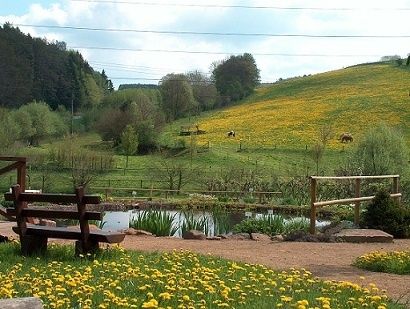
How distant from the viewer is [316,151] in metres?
39.7

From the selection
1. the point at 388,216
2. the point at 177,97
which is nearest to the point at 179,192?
the point at 388,216

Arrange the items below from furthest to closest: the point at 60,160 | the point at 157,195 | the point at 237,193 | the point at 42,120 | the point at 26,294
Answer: the point at 42,120 < the point at 60,160 < the point at 157,195 < the point at 237,193 < the point at 26,294

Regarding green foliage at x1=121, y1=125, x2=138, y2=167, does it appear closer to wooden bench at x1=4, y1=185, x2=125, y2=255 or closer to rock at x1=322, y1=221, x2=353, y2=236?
rock at x1=322, y1=221, x2=353, y2=236

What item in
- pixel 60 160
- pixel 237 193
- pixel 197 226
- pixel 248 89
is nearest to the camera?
pixel 197 226

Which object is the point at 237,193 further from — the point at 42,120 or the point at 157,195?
the point at 42,120

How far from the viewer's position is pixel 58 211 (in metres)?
10.0

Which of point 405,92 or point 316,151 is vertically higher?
point 405,92

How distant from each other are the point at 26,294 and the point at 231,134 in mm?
51175

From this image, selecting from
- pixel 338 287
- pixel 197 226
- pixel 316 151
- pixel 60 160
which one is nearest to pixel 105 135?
pixel 60 160

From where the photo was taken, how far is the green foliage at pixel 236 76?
87.8 metres

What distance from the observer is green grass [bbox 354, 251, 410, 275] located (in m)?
9.77

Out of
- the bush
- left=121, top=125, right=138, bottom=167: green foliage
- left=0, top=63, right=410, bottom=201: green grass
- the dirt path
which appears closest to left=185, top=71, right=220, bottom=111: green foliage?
left=0, top=63, right=410, bottom=201: green grass

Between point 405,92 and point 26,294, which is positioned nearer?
point 26,294

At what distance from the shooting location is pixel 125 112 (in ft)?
190
